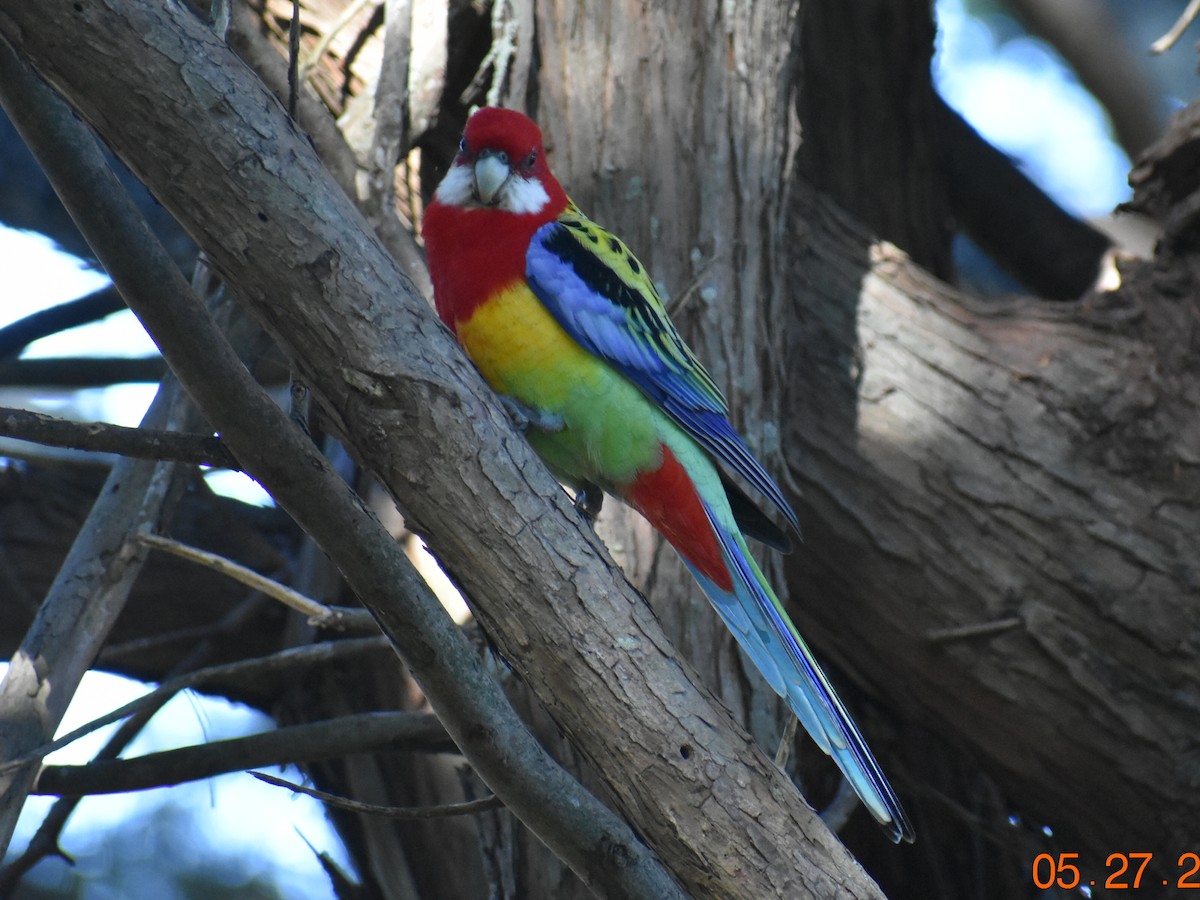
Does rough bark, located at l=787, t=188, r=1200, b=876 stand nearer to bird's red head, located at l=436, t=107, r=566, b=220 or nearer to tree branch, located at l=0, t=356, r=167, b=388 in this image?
bird's red head, located at l=436, t=107, r=566, b=220

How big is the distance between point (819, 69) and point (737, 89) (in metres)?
1.88

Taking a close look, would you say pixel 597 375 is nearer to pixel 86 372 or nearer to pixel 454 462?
pixel 454 462

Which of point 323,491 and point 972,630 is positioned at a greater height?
point 972,630

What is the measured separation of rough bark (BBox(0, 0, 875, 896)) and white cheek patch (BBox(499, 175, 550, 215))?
117 centimetres

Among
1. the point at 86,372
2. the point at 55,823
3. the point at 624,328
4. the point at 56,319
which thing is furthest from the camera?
the point at 86,372

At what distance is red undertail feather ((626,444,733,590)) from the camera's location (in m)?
3.25

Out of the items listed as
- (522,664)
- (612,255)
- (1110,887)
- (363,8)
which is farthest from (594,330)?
(1110,887)

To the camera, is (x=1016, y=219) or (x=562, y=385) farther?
(x=1016, y=219)

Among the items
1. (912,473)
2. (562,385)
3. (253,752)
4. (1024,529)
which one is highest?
(912,473)

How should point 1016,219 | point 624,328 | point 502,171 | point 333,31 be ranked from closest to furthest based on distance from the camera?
point 624,328
point 502,171
point 333,31
point 1016,219

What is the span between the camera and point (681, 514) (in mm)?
3266

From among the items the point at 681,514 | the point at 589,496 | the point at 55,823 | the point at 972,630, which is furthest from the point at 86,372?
the point at 972,630
